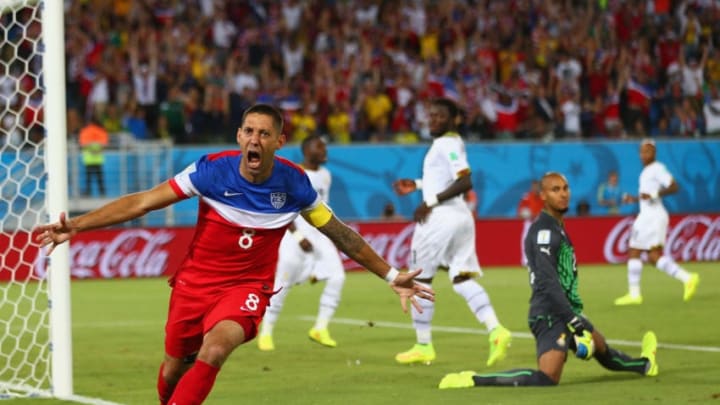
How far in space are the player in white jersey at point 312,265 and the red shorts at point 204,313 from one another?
18.2ft

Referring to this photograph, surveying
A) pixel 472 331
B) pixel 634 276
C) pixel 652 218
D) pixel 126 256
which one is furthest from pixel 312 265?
pixel 126 256

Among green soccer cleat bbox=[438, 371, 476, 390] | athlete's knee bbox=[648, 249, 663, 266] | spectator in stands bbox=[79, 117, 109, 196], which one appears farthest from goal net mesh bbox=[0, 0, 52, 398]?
athlete's knee bbox=[648, 249, 663, 266]

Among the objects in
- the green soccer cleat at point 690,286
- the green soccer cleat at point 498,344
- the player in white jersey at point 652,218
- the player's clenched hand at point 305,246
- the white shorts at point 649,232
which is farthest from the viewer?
the white shorts at point 649,232

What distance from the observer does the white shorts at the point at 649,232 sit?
61.0 ft

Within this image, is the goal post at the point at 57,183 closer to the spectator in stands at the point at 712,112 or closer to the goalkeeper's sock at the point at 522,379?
the goalkeeper's sock at the point at 522,379

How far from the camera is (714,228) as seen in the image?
85.9ft

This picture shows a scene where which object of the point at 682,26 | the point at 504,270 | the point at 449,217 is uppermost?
the point at 682,26

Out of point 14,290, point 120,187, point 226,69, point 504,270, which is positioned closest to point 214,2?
point 226,69

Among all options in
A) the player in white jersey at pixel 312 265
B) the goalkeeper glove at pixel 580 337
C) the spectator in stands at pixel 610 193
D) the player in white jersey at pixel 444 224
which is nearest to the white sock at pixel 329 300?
the player in white jersey at pixel 312 265

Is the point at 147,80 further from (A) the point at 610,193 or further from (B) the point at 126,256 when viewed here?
(A) the point at 610,193

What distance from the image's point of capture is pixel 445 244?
12234 mm

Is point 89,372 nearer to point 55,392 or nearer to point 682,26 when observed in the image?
point 55,392

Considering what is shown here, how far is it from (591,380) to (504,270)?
14.8 meters

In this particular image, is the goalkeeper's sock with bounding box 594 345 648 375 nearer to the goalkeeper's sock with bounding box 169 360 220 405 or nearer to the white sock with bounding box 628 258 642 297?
the goalkeeper's sock with bounding box 169 360 220 405
